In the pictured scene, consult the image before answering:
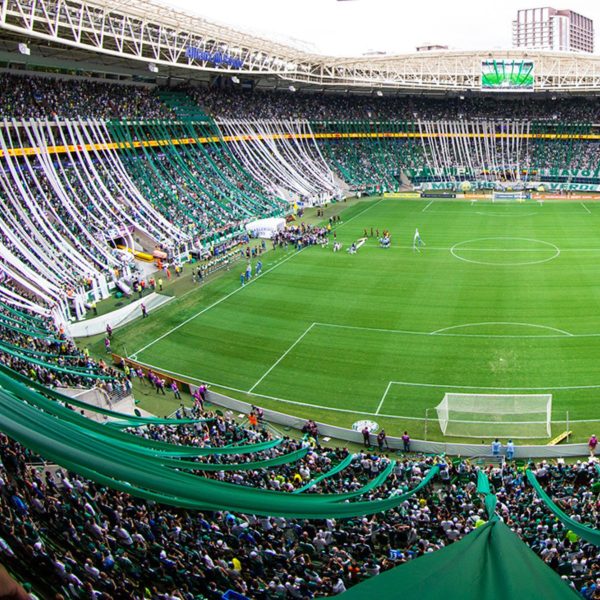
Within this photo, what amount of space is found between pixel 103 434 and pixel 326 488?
9.51m

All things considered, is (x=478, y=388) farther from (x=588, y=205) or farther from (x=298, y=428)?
(x=588, y=205)

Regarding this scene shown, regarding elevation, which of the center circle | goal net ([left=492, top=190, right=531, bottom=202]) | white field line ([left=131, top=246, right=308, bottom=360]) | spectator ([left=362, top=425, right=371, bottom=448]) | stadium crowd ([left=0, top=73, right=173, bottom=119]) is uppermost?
stadium crowd ([left=0, top=73, right=173, bottom=119])

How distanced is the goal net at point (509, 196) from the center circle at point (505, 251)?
20.5 metres

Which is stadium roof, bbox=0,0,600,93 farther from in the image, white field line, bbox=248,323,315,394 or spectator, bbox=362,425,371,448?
spectator, bbox=362,425,371,448

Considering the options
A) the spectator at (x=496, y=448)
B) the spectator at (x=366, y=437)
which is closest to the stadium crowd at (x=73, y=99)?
the spectator at (x=366, y=437)

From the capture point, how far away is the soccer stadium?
37.8ft

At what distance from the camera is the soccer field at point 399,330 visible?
26.6 meters

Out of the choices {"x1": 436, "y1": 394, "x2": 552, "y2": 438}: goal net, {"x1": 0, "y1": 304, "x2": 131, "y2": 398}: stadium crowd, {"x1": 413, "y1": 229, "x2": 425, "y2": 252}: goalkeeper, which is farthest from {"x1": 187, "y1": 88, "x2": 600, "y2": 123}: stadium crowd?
{"x1": 436, "y1": 394, "x2": 552, "y2": 438}: goal net

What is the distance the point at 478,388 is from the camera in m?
26.5

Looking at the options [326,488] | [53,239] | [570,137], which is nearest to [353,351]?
[326,488]

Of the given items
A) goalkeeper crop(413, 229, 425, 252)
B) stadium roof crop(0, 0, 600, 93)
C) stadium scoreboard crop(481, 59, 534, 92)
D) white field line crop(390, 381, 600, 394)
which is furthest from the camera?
stadium scoreboard crop(481, 59, 534, 92)

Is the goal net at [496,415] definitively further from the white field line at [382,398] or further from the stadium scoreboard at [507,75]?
the stadium scoreboard at [507,75]

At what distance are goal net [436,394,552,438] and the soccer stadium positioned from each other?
→ 81 millimetres

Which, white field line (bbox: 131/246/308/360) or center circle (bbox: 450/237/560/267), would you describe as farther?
center circle (bbox: 450/237/560/267)
